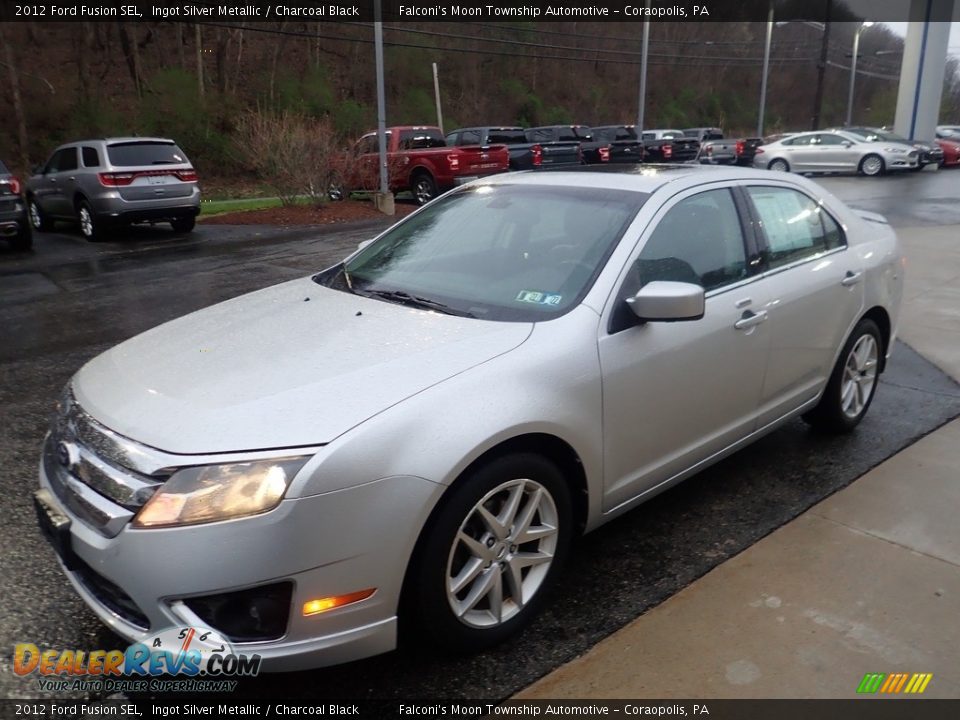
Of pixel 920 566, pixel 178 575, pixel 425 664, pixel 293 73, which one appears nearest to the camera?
pixel 178 575

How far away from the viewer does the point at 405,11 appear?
4169 cm

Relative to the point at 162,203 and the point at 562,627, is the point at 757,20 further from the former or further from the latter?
the point at 562,627

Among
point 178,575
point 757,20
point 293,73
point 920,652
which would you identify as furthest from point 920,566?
point 757,20

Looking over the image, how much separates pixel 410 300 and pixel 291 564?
139 centimetres

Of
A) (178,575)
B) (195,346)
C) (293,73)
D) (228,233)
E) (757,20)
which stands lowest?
(228,233)

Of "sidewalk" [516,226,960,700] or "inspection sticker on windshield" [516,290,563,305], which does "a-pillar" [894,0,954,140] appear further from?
"inspection sticker on windshield" [516,290,563,305]

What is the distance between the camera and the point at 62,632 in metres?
2.84

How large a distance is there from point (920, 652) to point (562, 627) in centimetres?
124

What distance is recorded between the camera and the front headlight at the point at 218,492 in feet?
7.20

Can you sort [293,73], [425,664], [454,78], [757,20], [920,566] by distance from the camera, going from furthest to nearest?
[757,20], [454,78], [293,73], [920,566], [425,664]

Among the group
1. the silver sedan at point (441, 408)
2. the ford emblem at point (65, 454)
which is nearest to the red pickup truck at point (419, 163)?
the silver sedan at point (441, 408)

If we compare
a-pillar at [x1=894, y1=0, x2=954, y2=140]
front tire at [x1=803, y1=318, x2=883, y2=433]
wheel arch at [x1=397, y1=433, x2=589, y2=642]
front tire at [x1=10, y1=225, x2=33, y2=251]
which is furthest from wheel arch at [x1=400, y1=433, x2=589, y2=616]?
a-pillar at [x1=894, y1=0, x2=954, y2=140]

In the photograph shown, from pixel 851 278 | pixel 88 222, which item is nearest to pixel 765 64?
pixel 88 222

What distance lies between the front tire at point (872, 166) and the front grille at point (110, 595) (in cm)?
2733
